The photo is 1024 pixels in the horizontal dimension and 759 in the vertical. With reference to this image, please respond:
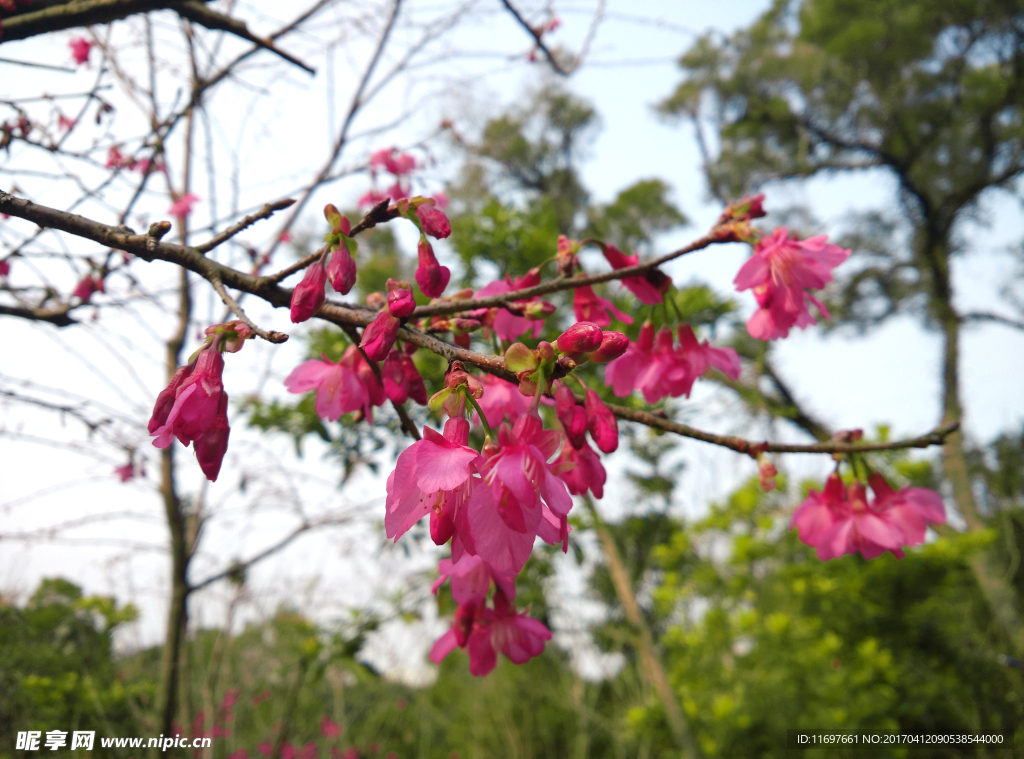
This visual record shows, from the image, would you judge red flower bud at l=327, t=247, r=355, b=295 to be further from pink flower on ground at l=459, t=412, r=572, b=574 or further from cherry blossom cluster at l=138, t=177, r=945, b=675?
pink flower on ground at l=459, t=412, r=572, b=574

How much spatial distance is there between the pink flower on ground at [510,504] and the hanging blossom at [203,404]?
0.24 m

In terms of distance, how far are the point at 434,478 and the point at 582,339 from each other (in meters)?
0.16

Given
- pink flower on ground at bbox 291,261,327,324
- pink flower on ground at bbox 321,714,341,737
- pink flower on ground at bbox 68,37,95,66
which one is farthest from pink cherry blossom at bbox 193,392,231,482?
pink flower on ground at bbox 321,714,341,737

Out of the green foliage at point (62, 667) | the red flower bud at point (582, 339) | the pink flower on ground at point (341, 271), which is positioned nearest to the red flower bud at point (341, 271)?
the pink flower on ground at point (341, 271)

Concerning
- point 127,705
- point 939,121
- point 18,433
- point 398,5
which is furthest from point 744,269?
point 939,121

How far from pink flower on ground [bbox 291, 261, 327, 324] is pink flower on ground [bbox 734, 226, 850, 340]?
1.89 feet

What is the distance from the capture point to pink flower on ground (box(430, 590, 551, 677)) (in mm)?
707

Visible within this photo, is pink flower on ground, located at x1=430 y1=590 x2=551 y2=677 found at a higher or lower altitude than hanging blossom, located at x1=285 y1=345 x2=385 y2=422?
lower

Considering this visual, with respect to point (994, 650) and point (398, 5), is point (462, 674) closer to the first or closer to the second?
point (994, 650)

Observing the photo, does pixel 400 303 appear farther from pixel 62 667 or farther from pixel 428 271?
pixel 62 667

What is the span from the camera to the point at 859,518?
0.88 m

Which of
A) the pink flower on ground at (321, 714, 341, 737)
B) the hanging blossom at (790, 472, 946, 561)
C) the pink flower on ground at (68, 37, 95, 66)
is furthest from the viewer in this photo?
the pink flower on ground at (321, 714, 341, 737)

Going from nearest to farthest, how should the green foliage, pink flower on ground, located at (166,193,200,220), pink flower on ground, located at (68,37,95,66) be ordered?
1. the green foliage
2. pink flower on ground, located at (68,37,95,66)
3. pink flower on ground, located at (166,193,200,220)

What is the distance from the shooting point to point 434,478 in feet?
1.35
